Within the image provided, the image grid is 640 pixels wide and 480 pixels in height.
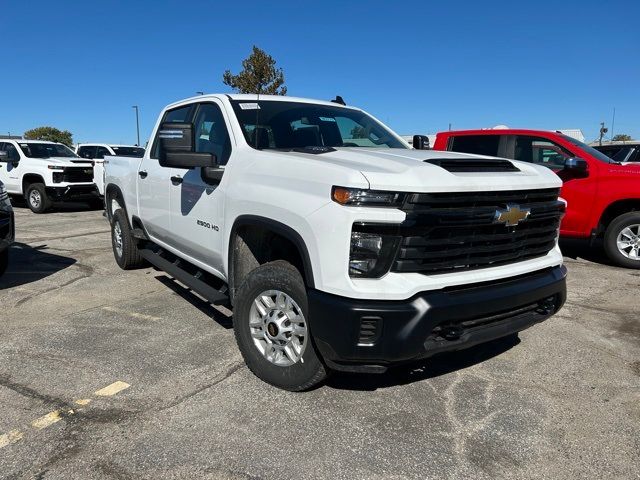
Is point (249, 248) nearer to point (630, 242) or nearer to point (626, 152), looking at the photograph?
point (630, 242)

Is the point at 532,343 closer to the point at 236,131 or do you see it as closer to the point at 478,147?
the point at 236,131

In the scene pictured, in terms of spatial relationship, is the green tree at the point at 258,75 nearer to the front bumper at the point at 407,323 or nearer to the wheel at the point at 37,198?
the wheel at the point at 37,198

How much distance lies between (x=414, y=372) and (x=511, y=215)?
132 centimetres

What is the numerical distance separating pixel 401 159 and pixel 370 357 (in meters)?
1.17

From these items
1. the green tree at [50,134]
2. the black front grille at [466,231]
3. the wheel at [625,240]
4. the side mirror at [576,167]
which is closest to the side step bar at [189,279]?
the black front grille at [466,231]

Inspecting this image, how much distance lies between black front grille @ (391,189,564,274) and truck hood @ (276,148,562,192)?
0.16 ft

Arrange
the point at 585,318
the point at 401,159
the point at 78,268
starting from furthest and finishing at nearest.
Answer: the point at 78,268 → the point at 585,318 → the point at 401,159

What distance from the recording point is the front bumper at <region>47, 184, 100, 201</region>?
1255 centimetres

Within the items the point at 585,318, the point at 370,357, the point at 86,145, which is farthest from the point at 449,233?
the point at 86,145

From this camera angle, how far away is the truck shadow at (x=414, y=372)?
3.40 metres

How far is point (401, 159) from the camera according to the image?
3.01 m

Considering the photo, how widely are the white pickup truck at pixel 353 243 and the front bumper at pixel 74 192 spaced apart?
386 inches

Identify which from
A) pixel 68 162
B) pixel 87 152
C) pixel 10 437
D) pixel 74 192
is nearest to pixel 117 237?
pixel 10 437

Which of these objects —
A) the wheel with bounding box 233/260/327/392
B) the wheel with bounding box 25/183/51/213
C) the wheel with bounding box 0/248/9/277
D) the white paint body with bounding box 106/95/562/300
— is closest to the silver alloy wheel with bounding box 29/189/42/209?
the wheel with bounding box 25/183/51/213
